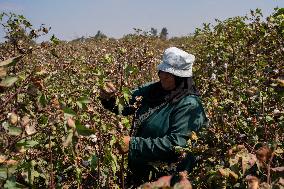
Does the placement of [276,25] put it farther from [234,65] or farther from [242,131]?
[242,131]

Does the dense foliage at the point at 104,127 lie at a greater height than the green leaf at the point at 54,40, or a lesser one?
lesser

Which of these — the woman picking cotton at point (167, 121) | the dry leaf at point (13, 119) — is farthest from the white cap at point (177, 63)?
the dry leaf at point (13, 119)

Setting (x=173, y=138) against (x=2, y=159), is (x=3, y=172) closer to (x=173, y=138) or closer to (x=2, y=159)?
(x=2, y=159)

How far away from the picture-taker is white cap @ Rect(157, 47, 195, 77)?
11.7 feet

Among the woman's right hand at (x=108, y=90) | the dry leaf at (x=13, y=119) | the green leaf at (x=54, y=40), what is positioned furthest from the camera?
the green leaf at (x=54, y=40)

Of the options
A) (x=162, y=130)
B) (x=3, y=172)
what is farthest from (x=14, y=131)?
(x=162, y=130)

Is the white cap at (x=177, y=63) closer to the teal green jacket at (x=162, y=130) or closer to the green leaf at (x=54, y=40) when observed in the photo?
the teal green jacket at (x=162, y=130)

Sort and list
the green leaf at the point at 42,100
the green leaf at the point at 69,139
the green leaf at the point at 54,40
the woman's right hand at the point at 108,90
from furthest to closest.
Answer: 1. the green leaf at the point at 54,40
2. the woman's right hand at the point at 108,90
3. the green leaf at the point at 42,100
4. the green leaf at the point at 69,139

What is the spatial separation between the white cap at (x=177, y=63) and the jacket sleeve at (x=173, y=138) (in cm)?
21

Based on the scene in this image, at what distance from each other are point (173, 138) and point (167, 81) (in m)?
0.47

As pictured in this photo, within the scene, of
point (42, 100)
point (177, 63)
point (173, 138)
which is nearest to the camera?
point (42, 100)

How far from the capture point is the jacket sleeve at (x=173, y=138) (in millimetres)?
3393

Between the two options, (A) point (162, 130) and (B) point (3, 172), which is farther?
(A) point (162, 130)

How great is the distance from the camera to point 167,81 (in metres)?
3.65
